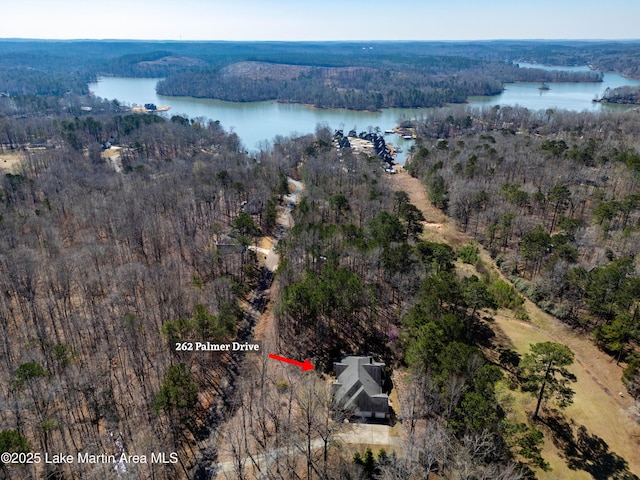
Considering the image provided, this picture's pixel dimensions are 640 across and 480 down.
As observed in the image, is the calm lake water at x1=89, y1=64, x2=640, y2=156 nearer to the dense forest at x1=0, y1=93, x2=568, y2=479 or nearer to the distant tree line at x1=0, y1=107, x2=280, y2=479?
the distant tree line at x1=0, y1=107, x2=280, y2=479

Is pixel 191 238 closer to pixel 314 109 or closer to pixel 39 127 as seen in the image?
pixel 39 127

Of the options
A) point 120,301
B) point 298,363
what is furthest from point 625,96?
point 120,301

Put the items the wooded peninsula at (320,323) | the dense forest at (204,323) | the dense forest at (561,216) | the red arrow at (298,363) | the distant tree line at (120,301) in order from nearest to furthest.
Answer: the dense forest at (204,323)
the wooded peninsula at (320,323)
the distant tree line at (120,301)
the red arrow at (298,363)
the dense forest at (561,216)

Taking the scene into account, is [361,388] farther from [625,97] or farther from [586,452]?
[625,97]

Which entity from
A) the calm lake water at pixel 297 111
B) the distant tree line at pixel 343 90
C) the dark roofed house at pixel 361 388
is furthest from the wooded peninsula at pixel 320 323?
the distant tree line at pixel 343 90

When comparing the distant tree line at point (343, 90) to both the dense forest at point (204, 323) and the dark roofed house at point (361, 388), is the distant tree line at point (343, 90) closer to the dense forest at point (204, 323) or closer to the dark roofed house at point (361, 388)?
the dense forest at point (204, 323)

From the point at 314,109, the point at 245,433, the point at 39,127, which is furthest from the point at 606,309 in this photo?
the point at 314,109
